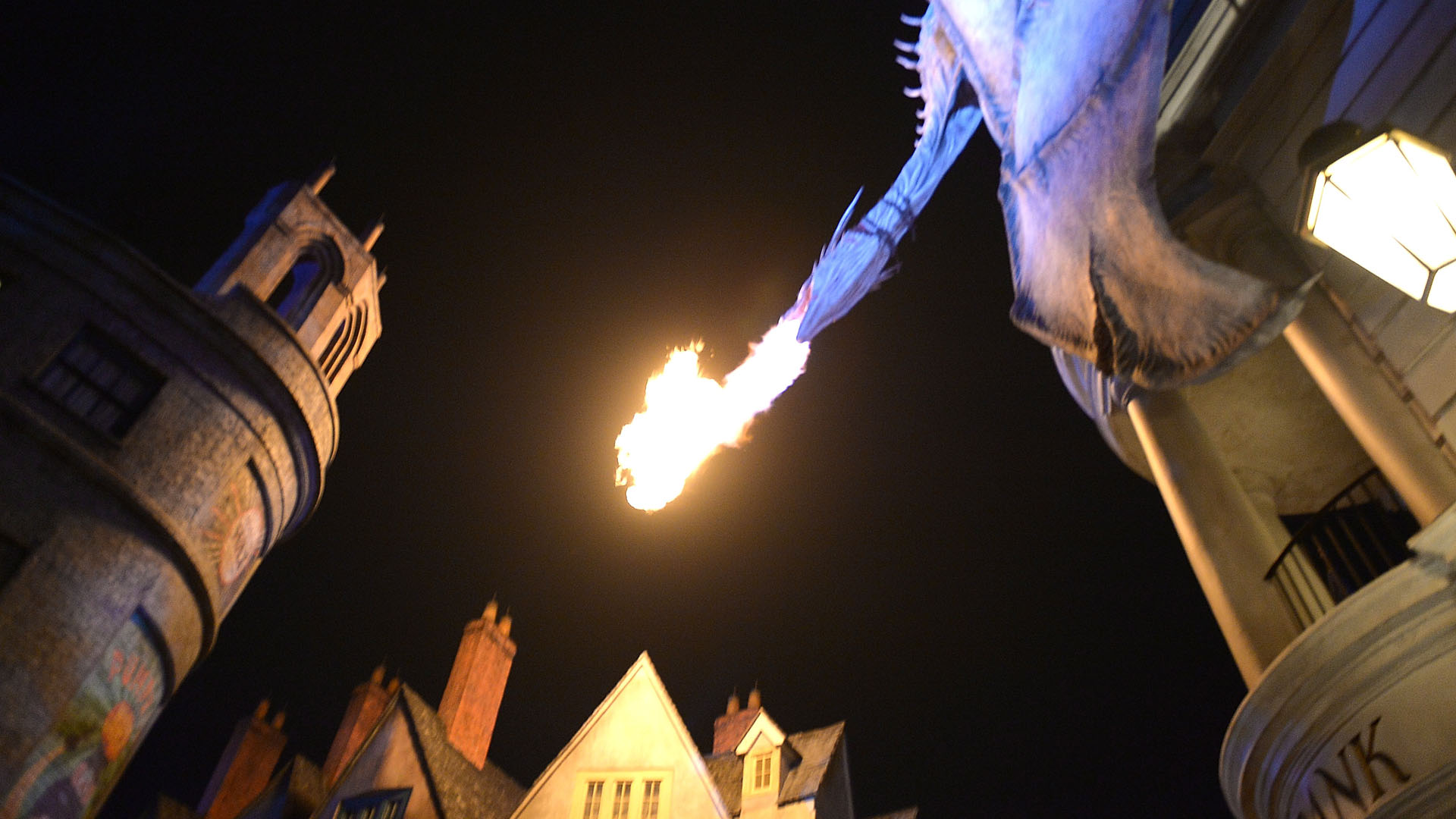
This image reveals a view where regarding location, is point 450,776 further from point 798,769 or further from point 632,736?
point 798,769

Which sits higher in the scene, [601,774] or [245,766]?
[245,766]

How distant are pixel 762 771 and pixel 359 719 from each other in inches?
509

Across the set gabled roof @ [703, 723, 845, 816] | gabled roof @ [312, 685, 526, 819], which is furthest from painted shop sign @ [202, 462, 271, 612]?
gabled roof @ [703, 723, 845, 816]

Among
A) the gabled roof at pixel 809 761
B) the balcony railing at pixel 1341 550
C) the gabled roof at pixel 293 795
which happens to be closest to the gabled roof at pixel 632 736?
the gabled roof at pixel 809 761

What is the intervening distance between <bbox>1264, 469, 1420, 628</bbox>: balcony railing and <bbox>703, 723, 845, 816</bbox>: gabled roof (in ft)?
29.6

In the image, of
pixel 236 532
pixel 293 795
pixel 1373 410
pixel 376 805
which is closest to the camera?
pixel 1373 410

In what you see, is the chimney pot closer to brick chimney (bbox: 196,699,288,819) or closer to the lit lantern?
brick chimney (bbox: 196,699,288,819)

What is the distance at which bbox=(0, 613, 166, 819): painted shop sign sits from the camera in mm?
14148

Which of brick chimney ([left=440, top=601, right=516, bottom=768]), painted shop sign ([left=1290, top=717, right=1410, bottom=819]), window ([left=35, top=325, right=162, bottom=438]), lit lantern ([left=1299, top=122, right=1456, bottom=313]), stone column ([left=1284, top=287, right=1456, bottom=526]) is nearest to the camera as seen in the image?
lit lantern ([left=1299, top=122, right=1456, bottom=313])

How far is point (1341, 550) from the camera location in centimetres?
890

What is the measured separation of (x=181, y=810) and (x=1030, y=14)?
23378 mm

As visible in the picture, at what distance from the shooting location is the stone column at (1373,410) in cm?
809

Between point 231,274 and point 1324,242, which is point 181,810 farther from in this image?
point 1324,242

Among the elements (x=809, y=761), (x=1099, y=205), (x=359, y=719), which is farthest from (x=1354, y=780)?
(x=359, y=719)
